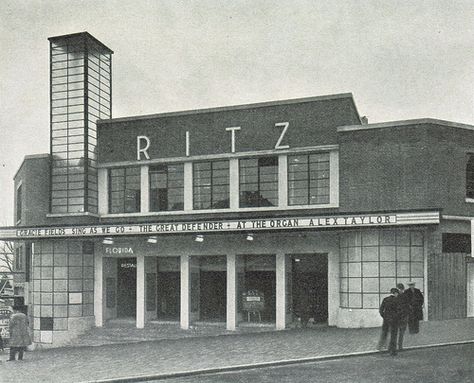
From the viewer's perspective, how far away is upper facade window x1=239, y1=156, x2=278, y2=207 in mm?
24469

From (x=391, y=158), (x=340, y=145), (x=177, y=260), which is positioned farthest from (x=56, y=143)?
(x=391, y=158)

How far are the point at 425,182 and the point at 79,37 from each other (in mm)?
15486

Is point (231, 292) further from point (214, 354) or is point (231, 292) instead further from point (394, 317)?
point (394, 317)

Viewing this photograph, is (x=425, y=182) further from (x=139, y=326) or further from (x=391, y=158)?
(x=139, y=326)

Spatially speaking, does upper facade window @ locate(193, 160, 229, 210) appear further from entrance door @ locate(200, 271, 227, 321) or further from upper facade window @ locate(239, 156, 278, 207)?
entrance door @ locate(200, 271, 227, 321)

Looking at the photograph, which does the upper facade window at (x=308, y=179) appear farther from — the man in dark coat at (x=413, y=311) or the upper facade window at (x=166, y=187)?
the man in dark coat at (x=413, y=311)

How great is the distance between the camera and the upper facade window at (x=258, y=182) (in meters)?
24.5

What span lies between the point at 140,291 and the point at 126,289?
135cm

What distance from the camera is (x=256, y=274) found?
81.1 feet

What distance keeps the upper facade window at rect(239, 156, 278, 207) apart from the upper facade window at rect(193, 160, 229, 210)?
0.70 metres

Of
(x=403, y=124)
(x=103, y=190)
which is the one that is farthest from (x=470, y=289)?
(x=103, y=190)

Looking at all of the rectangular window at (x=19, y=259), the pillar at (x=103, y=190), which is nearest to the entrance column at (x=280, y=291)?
the pillar at (x=103, y=190)

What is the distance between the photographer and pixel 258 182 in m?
24.6

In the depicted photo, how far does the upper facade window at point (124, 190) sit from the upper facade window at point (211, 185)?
268 centimetres
